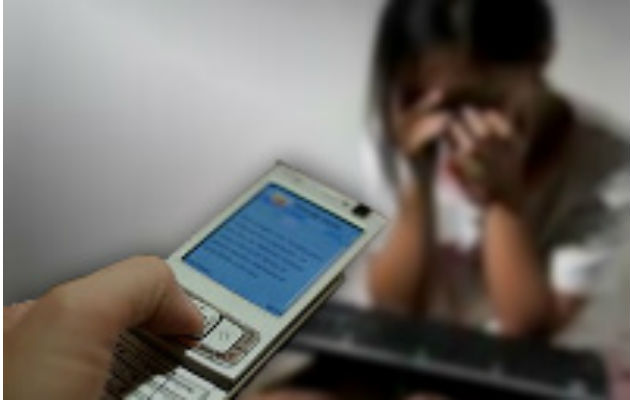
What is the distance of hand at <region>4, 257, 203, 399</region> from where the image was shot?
317 mm

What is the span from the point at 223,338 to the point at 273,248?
0.16 ft

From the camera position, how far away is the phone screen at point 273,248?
0.38m

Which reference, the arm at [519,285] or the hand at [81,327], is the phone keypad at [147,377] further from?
the arm at [519,285]

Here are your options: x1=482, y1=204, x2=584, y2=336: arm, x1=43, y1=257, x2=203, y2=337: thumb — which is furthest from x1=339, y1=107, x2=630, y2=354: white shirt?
x1=43, y1=257, x2=203, y2=337: thumb

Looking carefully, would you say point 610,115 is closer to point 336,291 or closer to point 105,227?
point 336,291

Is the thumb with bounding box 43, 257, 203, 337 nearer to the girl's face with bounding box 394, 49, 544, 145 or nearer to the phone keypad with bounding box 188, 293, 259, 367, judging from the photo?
the phone keypad with bounding box 188, 293, 259, 367

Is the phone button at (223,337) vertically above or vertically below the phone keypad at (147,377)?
above

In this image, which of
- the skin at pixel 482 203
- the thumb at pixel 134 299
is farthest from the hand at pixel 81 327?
the skin at pixel 482 203

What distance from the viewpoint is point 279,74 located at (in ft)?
1.40

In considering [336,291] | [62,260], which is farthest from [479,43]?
[62,260]

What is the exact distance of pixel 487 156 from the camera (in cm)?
39

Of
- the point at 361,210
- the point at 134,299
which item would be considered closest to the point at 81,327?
the point at 134,299

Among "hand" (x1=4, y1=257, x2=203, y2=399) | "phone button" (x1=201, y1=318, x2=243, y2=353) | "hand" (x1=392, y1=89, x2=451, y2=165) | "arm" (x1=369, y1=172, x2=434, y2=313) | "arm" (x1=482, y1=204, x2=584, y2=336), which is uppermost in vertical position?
"hand" (x1=392, y1=89, x2=451, y2=165)

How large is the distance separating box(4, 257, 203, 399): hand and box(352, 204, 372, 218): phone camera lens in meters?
0.09
